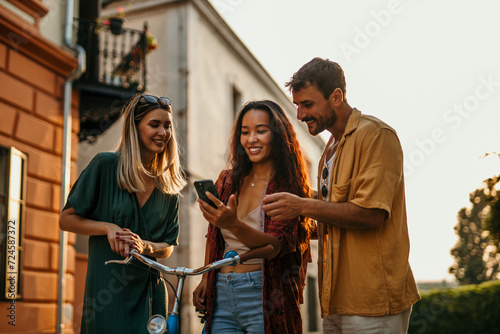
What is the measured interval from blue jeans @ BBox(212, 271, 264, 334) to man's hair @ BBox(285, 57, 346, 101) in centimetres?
102

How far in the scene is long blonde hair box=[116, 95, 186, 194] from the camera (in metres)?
2.85

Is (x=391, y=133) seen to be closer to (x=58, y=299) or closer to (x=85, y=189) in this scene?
(x=85, y=189)

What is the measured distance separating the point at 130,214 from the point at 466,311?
918cm

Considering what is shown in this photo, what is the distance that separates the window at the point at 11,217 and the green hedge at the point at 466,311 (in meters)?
8.05

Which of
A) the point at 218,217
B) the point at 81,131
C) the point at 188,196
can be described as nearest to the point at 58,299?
the point at 81,131

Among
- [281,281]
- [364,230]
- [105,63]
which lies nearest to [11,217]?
[105,63]

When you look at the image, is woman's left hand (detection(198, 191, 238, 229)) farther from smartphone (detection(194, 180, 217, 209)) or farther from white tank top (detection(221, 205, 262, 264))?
white tank top (detection(221, 205, 262, 264))

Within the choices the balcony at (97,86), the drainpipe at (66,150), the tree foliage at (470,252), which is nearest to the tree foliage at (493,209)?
the drainpipe at (66,150)

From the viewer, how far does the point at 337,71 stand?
284 cm

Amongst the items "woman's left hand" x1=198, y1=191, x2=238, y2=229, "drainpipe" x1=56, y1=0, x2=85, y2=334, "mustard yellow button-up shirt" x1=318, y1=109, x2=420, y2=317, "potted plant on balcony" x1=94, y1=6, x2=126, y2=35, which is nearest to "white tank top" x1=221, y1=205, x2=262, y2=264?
"mustard yellow button-up shirt" x1=318, y1=109, x2=420, y2=317

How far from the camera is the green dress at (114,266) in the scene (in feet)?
8.71

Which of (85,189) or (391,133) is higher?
(391,133)

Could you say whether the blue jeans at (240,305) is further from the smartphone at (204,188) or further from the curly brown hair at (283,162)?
the smartphone at (204,188)

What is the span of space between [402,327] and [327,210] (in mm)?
662
